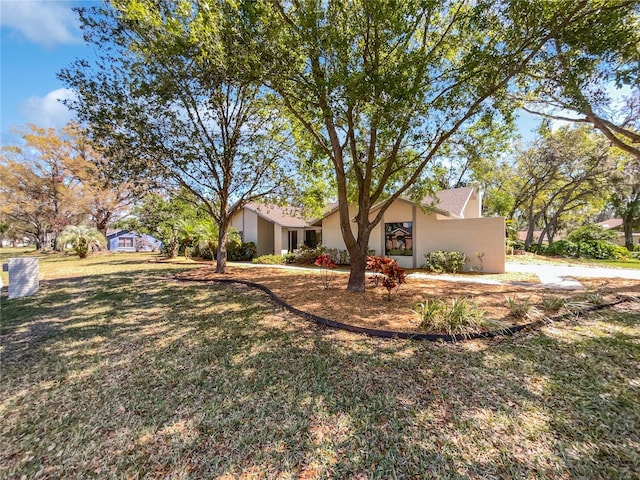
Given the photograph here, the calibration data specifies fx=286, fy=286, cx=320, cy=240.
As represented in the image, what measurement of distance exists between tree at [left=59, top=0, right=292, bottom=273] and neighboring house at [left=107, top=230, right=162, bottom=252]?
26.5m

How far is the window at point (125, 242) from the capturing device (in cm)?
3986

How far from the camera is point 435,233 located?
13578 millimetres

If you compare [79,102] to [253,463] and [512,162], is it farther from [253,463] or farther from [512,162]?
[512,162]

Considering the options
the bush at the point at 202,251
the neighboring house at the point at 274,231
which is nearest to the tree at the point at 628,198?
the neighboring house at the point at 274,231

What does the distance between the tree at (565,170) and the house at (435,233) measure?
951 cm

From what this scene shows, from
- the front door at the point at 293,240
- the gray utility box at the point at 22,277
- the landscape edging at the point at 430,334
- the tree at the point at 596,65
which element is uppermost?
the tree at the point at 596,65

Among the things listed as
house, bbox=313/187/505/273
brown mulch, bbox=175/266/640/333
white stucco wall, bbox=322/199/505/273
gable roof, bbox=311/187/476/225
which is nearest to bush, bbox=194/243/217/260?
gable roof, bbox=311/187/476/225

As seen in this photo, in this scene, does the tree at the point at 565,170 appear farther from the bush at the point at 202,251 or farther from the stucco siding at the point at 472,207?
the bush at the point at 202,251

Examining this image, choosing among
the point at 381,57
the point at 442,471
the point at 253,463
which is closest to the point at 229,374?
the point at 253,463

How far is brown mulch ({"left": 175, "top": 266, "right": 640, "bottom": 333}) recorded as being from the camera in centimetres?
575

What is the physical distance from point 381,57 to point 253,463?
26.9ft

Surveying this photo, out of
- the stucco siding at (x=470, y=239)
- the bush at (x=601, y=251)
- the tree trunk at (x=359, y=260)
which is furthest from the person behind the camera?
the bush at (x=601, y=251)

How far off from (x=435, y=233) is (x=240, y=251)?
41.9 ft

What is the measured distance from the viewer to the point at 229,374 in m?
3.87
